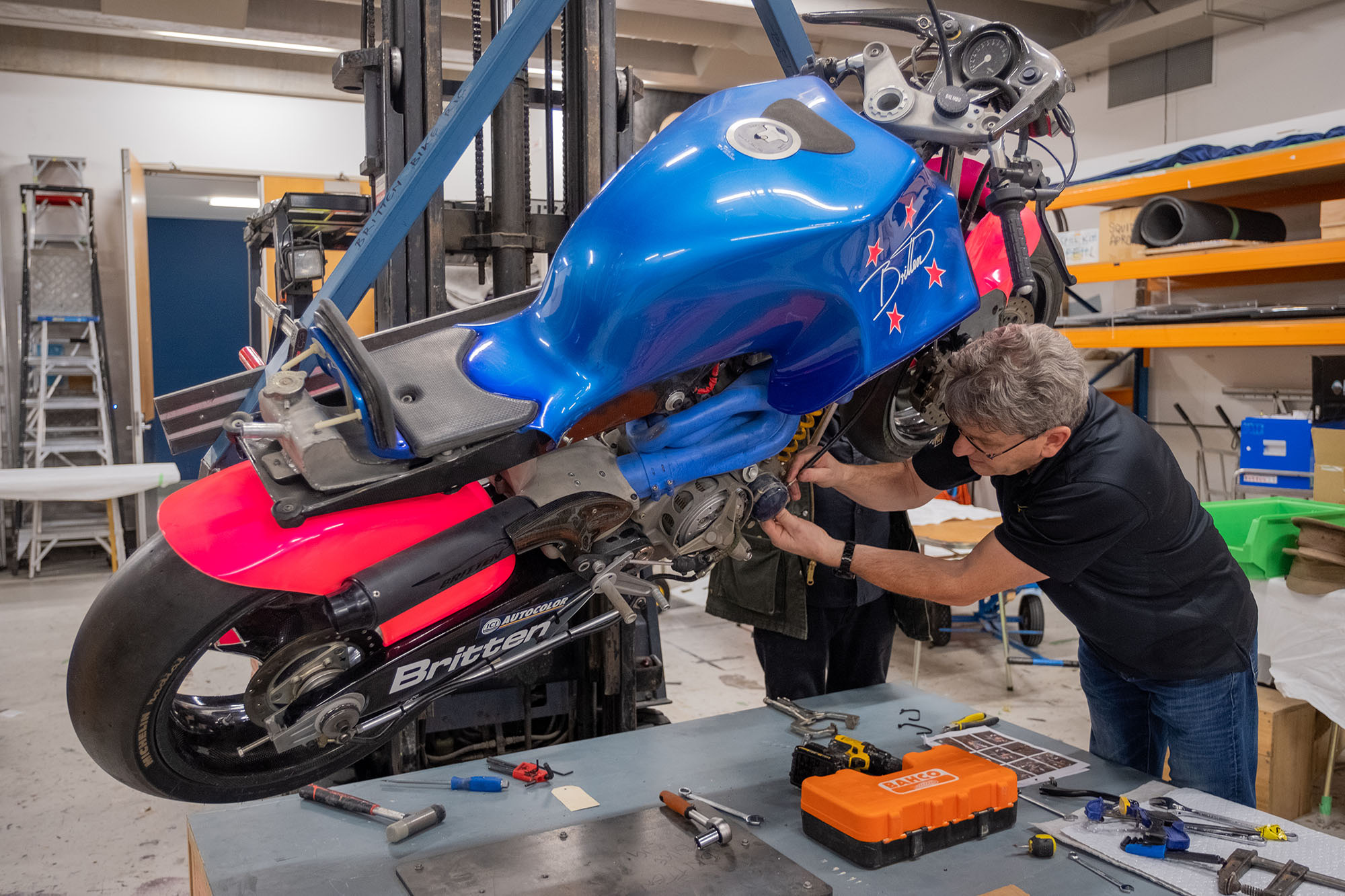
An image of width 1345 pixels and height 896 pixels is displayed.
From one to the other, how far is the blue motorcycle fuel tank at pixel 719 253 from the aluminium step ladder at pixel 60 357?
21.5ft

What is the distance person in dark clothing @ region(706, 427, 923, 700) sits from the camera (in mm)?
2658

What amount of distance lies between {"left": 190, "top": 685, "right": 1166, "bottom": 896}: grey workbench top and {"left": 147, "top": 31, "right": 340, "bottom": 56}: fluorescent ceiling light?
6.50 m

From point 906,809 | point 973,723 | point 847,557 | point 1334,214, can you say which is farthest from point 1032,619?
point 906,809

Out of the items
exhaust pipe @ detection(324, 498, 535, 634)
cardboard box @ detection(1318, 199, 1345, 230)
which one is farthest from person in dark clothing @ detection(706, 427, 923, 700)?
cardboard box @ detection(1318, 199, 1345, 230)

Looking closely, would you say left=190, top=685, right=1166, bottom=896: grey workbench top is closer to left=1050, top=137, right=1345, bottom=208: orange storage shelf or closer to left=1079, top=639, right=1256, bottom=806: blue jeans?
left=1079, top=639, right=1256, bottom=806: blue jeans

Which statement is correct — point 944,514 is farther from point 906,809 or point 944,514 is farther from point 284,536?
point 284,536

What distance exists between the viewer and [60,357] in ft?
22.1

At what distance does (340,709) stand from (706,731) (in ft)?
3.72

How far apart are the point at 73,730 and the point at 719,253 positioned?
12.7ft

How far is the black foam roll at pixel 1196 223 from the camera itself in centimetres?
441

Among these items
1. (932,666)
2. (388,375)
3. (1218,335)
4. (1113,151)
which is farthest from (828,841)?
(1113,151)

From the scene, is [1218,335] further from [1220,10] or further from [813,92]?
[813,92]

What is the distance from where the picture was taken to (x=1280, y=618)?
3.20 m

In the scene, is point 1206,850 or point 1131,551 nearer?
point 1206,850
